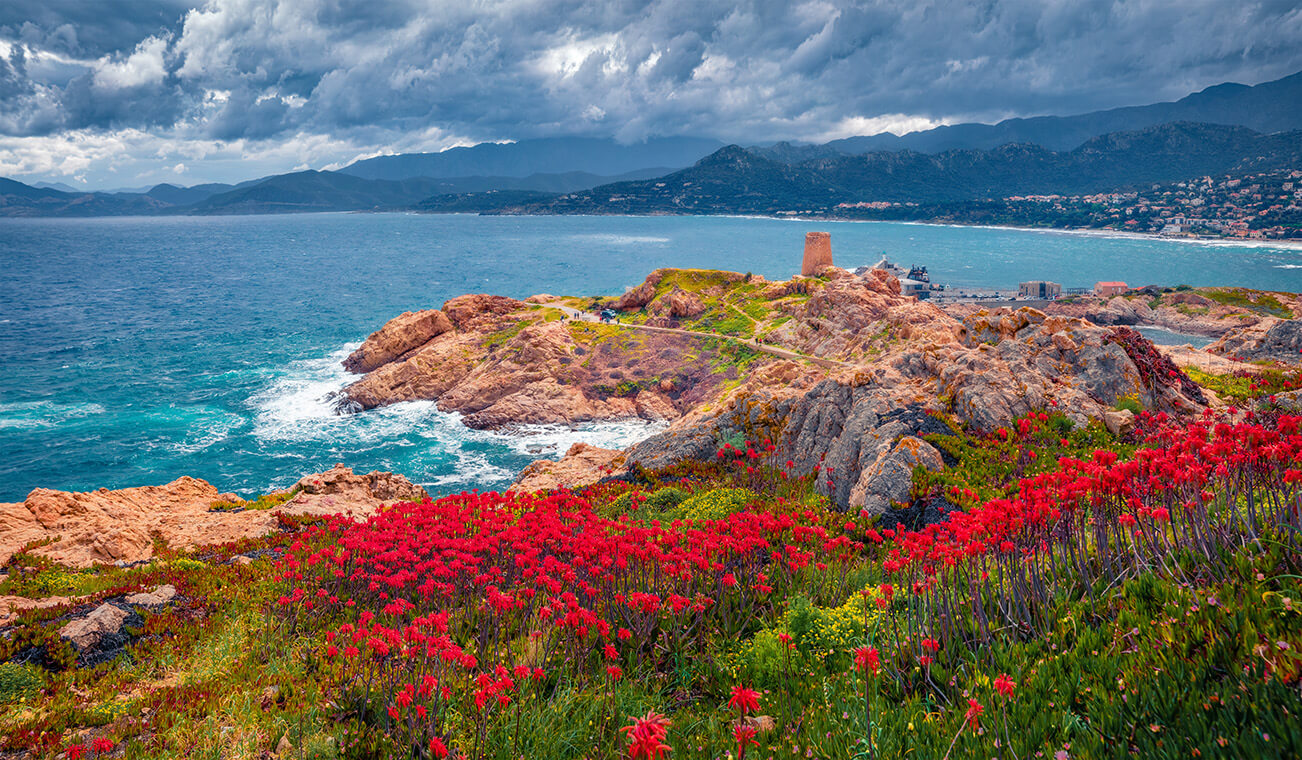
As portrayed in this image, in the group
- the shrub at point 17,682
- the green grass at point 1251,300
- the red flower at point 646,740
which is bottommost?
the green grass at point 1251,300

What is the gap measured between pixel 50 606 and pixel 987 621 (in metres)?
14.1

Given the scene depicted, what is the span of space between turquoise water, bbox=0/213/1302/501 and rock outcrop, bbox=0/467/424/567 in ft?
45.1

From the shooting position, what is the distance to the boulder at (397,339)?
5844 cm

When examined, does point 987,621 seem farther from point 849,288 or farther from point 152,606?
point 849,288

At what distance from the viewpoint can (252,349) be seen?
2677 inches

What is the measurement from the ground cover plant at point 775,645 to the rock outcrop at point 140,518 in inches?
238

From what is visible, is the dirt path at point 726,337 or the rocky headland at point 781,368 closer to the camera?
the rocky headland at point 781,368

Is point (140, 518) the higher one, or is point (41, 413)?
point (140, 518)

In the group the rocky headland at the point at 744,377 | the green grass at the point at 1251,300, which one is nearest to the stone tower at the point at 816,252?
the rocky headland at the point at 744,377

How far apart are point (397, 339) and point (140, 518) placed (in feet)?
143

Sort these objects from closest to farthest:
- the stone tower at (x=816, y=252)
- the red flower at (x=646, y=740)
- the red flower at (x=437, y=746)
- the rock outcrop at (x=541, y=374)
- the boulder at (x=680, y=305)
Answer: the red flower at (x=646, y=740), the red flower at (x=437, y=746), the rock outcrop at (x=541, y=374), the boulder at (x=680, y=305), the stone tower at (x=816, y=252)

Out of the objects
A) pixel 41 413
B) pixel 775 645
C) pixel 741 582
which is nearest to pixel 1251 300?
pixel 741 582

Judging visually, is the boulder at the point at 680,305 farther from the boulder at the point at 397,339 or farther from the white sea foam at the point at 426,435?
the boulder at the point at 397,339

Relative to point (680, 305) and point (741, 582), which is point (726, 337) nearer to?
point (680, 305)
